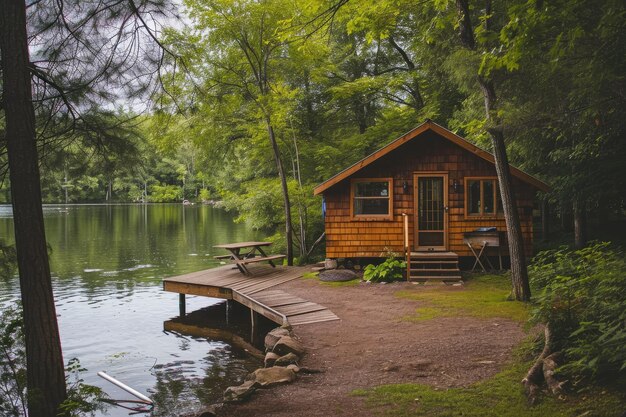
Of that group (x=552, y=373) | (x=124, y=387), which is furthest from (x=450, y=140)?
(x=124, y=387)

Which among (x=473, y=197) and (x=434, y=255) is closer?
(x=434, y=255)

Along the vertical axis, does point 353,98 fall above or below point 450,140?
above

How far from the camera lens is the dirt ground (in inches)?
226

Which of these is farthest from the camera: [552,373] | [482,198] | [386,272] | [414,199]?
[414,199]

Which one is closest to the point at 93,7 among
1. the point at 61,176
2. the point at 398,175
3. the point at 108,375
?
the point at 61,176

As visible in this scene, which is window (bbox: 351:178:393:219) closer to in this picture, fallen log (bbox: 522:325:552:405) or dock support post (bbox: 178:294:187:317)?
dock support post (bbox: 178:294:187:317)

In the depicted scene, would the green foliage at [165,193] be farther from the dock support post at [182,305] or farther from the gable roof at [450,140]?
the gable roof at [450,140]

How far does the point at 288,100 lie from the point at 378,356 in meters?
12.7

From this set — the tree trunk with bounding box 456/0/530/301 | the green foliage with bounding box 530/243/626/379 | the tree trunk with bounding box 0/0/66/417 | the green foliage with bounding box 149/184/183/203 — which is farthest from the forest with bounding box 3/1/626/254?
the green foliage with bounding box 149/184/183/203

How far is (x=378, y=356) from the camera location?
23.7ft

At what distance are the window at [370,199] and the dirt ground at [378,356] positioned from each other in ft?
16.9

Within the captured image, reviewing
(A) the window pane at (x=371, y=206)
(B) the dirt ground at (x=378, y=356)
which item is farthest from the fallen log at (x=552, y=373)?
(A) the window pane at (x=371, y=206)

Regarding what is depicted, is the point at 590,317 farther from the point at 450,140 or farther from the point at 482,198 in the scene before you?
the point at 482,198

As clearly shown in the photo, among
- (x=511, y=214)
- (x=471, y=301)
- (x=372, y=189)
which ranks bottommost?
(x=471, y=301)
